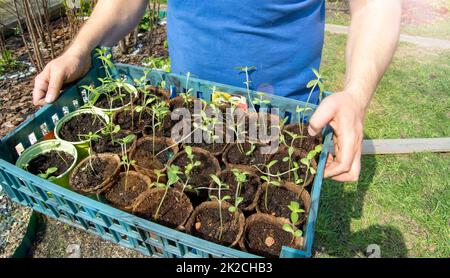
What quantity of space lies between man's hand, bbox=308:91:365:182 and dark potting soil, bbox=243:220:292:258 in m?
0.32

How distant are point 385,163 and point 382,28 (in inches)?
67.4

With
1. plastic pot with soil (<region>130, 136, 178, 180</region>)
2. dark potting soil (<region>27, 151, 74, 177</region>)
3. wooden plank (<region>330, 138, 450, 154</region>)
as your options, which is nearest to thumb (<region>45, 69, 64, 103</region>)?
dark potting soil (<region>27, 151, 74, 177</region>)

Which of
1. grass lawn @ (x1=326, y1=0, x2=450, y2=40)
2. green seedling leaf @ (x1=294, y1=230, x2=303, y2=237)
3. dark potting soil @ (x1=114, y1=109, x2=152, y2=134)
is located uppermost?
dark potting soil @ (x1=114, y1=109, x2=152, y2=134)

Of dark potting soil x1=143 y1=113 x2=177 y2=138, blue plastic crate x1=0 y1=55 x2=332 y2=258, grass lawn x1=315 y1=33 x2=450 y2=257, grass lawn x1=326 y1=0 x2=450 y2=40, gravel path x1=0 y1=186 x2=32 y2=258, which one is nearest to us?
blue plastic crate x1=0 y1=55 x2=332 y2=258

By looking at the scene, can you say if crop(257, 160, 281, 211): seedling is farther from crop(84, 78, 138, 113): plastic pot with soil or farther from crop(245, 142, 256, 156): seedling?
crop(84, 78, 138, 113): plastic pot with soil

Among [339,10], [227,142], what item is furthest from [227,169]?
[339,10]

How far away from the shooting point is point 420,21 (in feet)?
16.0

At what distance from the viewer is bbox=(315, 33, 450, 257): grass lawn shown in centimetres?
231

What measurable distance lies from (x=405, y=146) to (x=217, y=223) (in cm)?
213

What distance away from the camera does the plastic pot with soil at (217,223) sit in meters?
1.31

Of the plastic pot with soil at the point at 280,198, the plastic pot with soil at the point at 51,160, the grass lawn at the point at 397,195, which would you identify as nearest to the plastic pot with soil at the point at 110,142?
the plastic pot with soil at the point at 51,160

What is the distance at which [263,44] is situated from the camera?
1.63 m

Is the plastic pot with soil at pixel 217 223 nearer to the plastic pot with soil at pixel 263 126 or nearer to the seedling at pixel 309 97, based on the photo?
the plastic pot with soil at pixel 263 126
